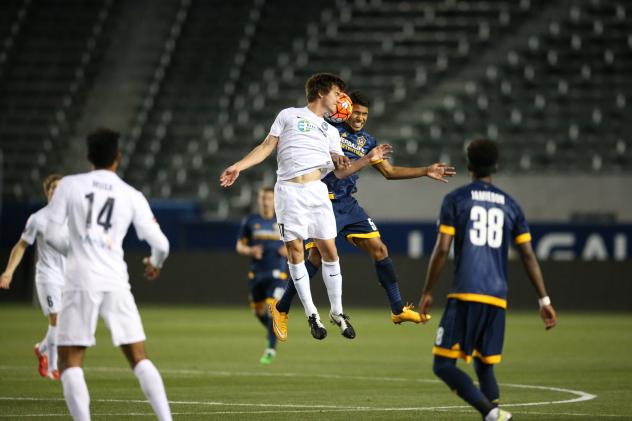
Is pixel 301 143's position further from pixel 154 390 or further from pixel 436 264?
pixel 154 390

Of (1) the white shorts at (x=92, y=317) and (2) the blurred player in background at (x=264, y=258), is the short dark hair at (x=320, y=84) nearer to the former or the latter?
(1) the white shorts at (x=92, y=317)

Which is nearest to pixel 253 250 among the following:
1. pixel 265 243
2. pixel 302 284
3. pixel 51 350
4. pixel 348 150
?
pixel 265 243

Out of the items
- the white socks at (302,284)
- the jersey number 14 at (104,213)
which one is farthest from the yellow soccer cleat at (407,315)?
the jersey number 14 at (104,213)

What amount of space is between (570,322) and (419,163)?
747 cm

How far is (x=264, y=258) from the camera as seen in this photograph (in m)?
19.3

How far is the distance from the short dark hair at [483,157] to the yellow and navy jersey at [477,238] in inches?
5.4

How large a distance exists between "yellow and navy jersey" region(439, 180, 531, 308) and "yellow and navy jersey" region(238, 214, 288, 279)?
31.0ft

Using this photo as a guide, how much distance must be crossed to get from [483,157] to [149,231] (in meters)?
2.46

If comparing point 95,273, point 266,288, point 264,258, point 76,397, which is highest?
point 95,273

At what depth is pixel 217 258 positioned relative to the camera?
1227 inches

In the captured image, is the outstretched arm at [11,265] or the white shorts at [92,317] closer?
the white shorts at [92,317]

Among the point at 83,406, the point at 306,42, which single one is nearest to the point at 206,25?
the point at 306,42

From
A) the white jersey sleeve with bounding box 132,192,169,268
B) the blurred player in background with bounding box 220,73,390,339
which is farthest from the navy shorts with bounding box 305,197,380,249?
the white jersey sleeve with bounding box 132,192,169,268

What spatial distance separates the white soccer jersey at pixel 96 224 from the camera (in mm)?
8750
